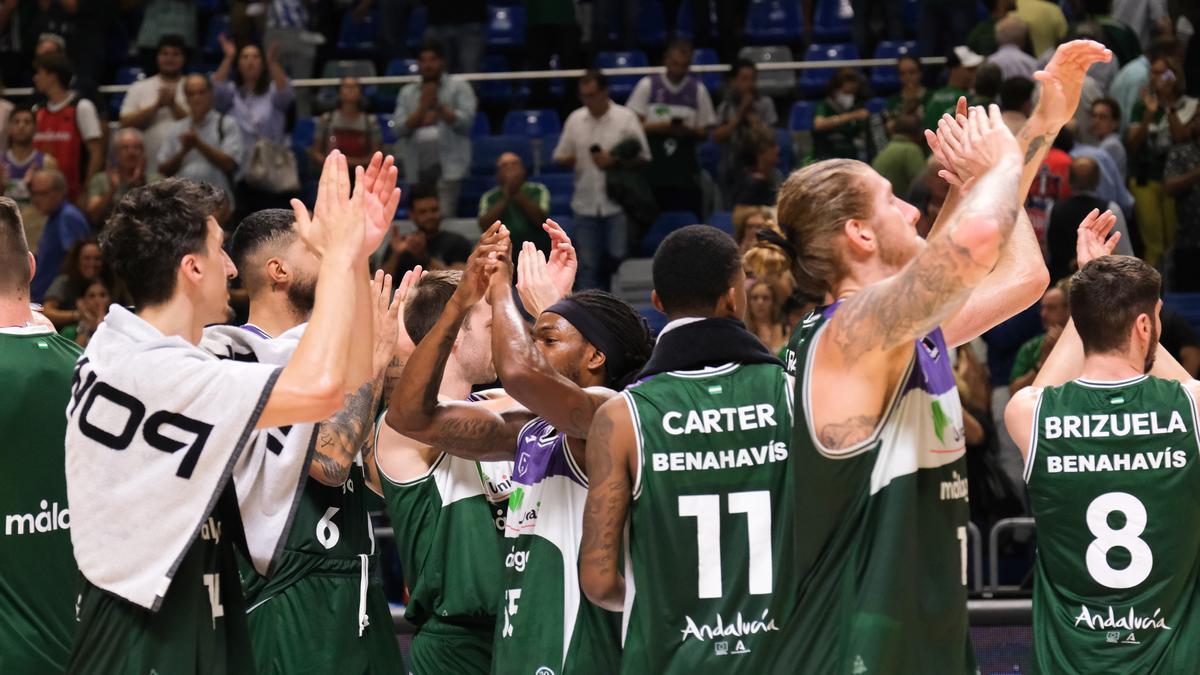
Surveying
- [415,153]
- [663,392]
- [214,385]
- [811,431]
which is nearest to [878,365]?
[811,431]

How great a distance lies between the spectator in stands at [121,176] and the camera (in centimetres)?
1366

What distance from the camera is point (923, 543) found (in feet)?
12.9

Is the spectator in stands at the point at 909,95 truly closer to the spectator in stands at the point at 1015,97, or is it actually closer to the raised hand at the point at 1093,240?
→ the spectator in stands at the point at 1015,97

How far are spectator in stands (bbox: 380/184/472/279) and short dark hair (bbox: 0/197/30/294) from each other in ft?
22.7

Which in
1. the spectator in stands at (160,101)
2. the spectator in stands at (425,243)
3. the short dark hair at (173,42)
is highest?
the short dark hair at (173,42)

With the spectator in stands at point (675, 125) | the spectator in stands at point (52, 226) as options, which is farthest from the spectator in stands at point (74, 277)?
the spectator in stands at point (675, 125)

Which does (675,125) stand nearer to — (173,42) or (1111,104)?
(1111,104)

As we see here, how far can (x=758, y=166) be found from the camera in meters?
13.3

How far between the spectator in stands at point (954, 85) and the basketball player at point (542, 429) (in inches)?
328

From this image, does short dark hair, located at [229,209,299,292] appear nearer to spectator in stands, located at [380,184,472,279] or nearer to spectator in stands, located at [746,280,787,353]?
spectator in stands, located at [746,280,787,353]

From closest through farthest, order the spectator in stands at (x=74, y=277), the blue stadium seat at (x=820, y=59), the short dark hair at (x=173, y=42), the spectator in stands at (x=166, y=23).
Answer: the spectator in stands at (x=74, y=277) < the short dark hair at (x=173, y=42) < the blue stadium seat at (x=820, y=59) < the spectator in stands at (x=166, y=23)

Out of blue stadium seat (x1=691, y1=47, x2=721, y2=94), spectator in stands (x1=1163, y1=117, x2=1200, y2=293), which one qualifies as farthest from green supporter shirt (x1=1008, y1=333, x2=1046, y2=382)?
blue stadium seat (x1=691, y1=47, x2=721, y2=94)

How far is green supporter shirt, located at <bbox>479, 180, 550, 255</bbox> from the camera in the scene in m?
12.8

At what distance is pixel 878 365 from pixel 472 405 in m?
1.91
